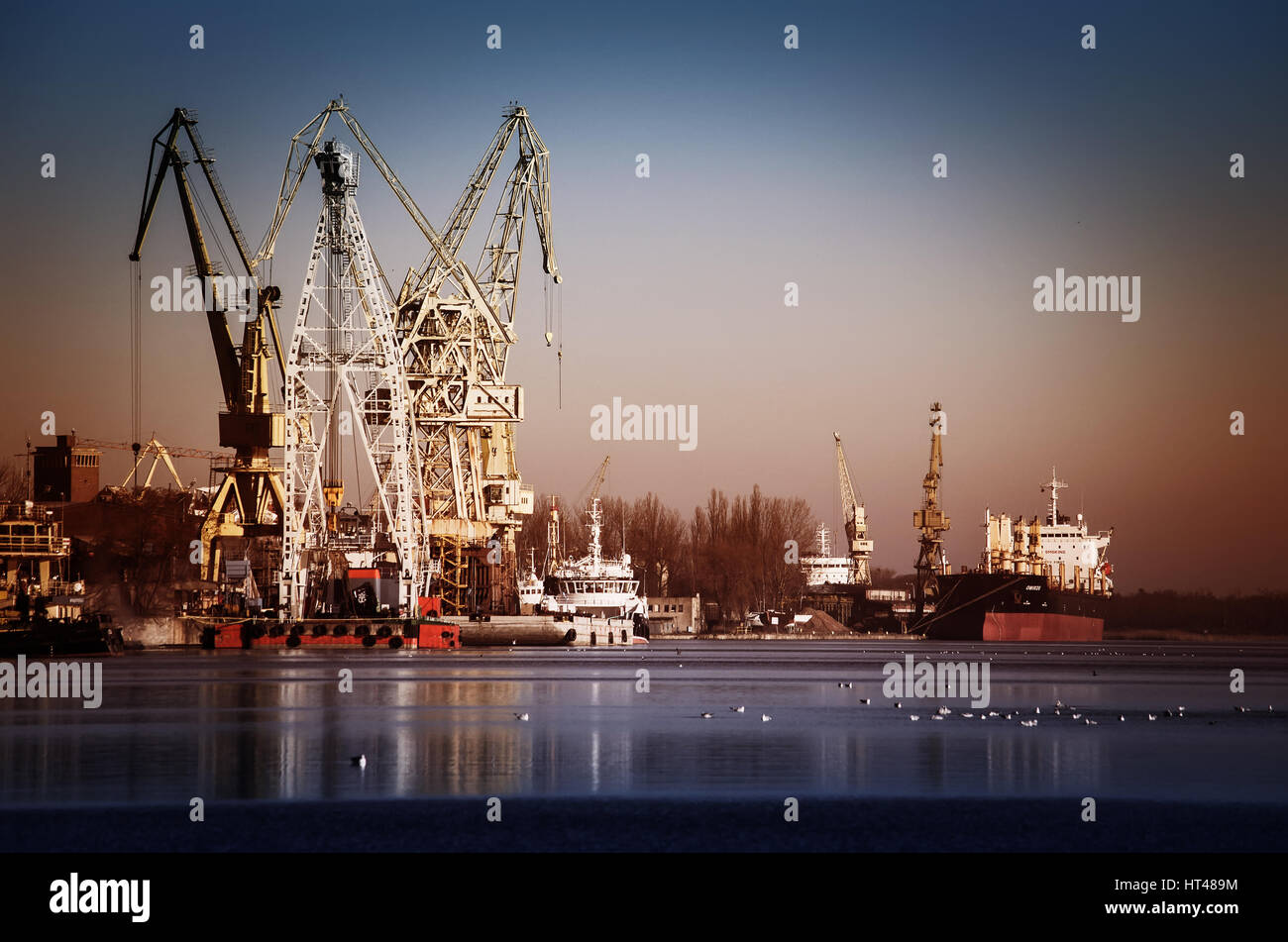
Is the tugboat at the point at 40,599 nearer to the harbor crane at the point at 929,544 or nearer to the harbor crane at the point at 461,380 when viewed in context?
the harbor crane at the point at 461,380

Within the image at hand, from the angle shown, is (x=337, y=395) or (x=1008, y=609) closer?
(x=337, y=395)

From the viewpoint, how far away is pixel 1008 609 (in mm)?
139000

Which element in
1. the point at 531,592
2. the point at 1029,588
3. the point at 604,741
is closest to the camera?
the point at 604,741

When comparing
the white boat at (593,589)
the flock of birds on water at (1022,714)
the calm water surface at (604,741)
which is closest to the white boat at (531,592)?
the white boat at (593,589)

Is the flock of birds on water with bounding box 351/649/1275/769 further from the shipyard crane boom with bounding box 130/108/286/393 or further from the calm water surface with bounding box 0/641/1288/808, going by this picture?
the shipyard crane boom with bounding box 130/108/286/393

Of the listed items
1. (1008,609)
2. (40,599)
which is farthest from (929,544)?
(40,599)


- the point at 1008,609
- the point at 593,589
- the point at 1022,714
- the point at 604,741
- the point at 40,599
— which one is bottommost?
the point at 1008,609

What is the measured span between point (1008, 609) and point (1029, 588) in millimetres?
2993

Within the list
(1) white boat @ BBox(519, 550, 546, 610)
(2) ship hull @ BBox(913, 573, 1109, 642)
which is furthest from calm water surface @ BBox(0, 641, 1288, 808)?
(2) ship hull @ BBox(913, 573, 1109, 642)

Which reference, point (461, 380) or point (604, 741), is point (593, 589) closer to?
point (461, 380)

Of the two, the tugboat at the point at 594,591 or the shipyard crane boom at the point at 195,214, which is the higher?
the shipyard crane boom at the point at 195,214

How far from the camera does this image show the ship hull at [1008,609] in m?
138
